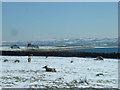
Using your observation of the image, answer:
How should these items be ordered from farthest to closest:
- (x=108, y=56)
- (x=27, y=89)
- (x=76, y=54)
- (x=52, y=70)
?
(x=76, y=54) < (x=108, y=56) < (x=52, y=70) < (x=27, y=89)

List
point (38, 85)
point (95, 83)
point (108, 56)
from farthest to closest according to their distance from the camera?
point (108, 56)
point (95, 83)
point (38, 85)

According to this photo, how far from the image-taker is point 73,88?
44.8 ft

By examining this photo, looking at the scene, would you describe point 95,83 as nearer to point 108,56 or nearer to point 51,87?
point 51,87

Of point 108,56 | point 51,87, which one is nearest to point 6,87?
point 51,87

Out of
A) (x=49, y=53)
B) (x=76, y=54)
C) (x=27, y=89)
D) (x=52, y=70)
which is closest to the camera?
(x=27, y=89)

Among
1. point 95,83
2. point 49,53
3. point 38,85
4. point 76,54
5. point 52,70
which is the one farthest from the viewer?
point 49,53

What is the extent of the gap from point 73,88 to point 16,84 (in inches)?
141

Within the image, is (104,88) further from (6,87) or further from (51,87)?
(6,87)

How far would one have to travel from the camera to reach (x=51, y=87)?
1385 centimetres

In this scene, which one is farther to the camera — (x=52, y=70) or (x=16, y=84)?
(x=52, y=70)

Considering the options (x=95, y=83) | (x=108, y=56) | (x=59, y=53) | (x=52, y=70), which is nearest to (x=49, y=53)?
(x=59, y=53)

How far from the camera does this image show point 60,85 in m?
14.5

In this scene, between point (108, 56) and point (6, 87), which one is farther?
point (108, 56)

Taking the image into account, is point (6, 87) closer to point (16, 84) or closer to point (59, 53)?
point (16, 84)
